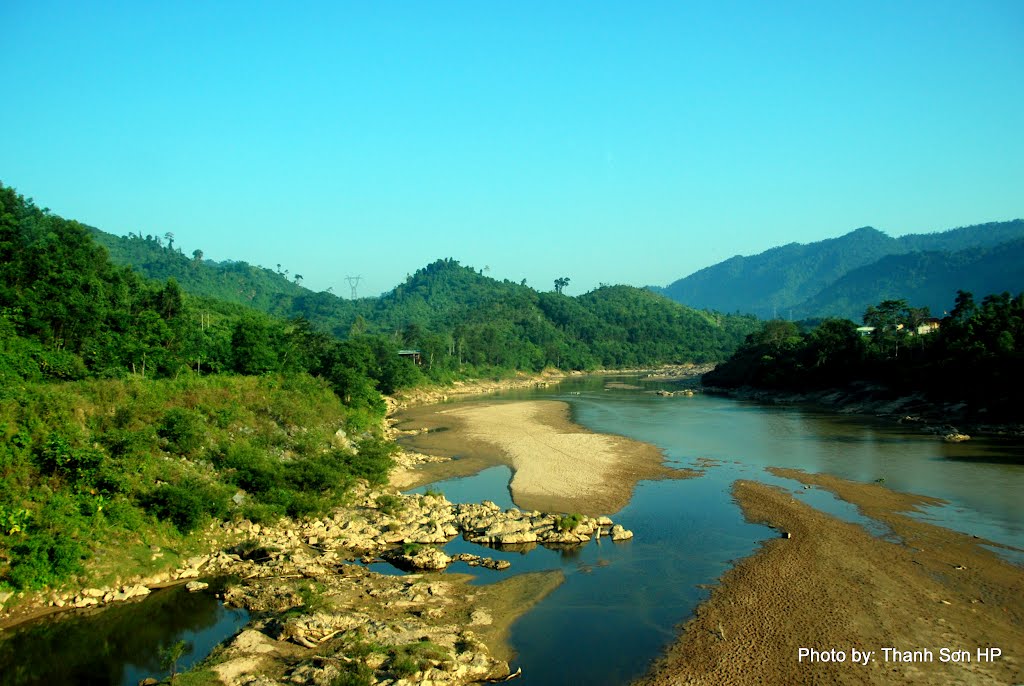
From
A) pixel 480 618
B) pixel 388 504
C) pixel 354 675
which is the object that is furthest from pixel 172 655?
pixel 388 504

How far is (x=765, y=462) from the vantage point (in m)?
36.9

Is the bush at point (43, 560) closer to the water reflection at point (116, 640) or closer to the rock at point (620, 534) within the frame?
the water reflection at point (116, 640)

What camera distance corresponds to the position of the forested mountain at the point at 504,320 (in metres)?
128

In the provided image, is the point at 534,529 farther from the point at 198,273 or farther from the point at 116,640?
the point at 198,273

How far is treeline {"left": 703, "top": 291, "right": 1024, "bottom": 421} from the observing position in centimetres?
4766

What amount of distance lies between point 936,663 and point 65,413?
24952mm

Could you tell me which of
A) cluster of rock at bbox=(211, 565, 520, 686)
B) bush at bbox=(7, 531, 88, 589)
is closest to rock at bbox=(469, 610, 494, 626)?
cluster of rock at bbox=(211, 565, 520, 686)

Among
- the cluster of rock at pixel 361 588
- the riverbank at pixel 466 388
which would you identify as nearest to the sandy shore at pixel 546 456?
the cluster of rock at pixel 361 588

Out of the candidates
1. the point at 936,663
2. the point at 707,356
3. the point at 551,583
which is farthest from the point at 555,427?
the point at 707,356

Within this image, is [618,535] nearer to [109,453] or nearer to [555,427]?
[109,453]

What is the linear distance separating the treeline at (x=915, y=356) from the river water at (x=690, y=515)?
22.9 ft

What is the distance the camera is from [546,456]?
38500 mm

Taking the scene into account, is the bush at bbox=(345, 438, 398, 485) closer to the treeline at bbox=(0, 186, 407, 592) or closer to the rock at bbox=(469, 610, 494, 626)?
the treeline at bbox=(0, 186, 407, 592)

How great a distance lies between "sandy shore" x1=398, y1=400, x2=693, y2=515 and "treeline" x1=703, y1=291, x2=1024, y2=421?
88.2 feet
